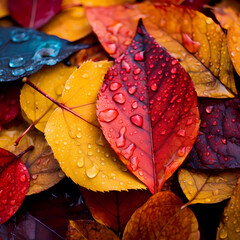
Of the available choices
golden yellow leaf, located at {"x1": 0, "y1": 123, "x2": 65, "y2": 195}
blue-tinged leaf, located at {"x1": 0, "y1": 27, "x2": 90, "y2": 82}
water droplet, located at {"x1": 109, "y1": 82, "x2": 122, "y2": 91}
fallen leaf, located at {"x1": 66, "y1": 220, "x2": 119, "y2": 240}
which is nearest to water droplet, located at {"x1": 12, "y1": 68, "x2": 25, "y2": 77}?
blue-tinged leaf, located at {"x1": 0, "y1": 27, "x2": 90, "y2": 82}

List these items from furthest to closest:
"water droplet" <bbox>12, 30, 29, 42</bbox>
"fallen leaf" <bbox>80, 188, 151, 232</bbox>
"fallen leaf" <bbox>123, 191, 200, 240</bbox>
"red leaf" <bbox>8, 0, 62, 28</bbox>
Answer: "red leaf" <bbox>8, 0, 62, 28</bbox>, "water droplet" <bbox>12, 30, 29, 42</bbox>, "fallen leaf" <bbox>80, 188, 151, 232</bbox>, "fallen leaf" <bbox>123, 191, 200, 240</bbox>

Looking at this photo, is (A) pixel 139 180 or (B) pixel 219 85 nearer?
(A) pixel 139 180

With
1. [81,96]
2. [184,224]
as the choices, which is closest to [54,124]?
[81,96]

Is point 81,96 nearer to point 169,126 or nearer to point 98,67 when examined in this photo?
point 98,67

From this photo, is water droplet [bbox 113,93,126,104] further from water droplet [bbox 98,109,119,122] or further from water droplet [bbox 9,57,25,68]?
water droplet [bbox 9,57,25,68]

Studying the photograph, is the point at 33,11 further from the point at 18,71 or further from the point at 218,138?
the point at 218,138

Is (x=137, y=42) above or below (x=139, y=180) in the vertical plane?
above

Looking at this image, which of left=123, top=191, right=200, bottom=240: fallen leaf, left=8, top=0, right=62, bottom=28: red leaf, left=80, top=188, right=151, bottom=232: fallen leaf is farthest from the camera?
left=8, top=0, right=62, bottom=28: red leaf
